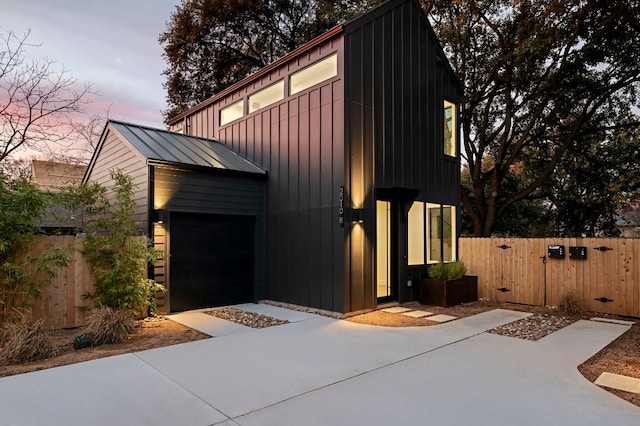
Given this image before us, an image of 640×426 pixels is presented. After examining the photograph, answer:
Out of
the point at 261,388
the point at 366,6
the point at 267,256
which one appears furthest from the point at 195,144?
the point at 366,6

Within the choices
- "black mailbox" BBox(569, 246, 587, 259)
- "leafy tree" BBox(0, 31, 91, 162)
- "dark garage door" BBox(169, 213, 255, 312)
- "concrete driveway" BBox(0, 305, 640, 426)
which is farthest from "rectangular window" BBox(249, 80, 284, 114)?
"black mailbox" BBox(569, 246, 587, 259)

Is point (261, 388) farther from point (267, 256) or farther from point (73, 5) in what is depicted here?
point (73, 5)

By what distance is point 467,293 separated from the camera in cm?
834

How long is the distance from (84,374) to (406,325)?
14.3ft

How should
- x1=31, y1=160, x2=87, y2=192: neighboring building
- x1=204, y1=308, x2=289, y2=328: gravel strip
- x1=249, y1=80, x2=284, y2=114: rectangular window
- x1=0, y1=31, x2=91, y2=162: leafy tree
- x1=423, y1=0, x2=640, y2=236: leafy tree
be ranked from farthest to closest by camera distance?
x1=31, y1=160, x2=87, y2=192: neighboring building < x1=423, y1=0, x2=640, y2=236: leafy tree < x1=0, y1=31, x2=91, y2=162: leafy tree < x1=249, y1=80, x2=284, y2=114: rectangular window < x1=204, y1=308, x2=289, y2=328: gravel strip

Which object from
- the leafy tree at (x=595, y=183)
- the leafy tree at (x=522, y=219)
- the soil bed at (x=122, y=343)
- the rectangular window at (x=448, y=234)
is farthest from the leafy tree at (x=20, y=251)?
the leafy tree at (x=595, y=183)

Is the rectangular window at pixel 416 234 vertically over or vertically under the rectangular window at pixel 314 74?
under

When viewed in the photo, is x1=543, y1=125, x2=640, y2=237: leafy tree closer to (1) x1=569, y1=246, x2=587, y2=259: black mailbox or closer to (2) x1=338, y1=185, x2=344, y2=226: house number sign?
(1) x1=569, y1=246, x2=587, y2=259: black mailbox

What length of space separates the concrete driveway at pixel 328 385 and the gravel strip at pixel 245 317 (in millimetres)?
914

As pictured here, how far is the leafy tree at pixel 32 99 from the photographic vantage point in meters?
8.62

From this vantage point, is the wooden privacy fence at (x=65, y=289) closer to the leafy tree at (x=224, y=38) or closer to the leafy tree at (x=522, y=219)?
the leafy tree at (x=224, y=38)

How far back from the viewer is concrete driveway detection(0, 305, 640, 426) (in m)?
2.96

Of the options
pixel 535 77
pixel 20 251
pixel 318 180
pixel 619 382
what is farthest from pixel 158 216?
pixel 535 77

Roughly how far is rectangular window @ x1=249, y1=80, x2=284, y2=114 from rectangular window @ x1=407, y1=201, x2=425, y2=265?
3.69 m
